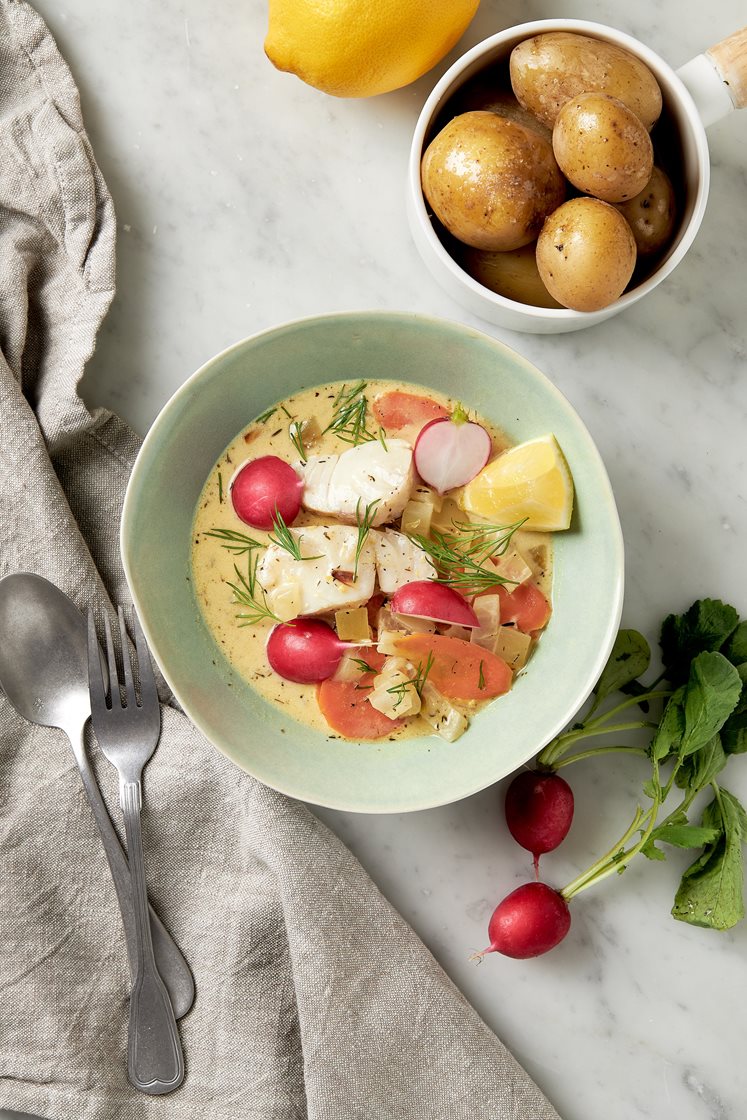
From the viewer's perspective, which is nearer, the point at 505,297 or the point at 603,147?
the point at 603,147

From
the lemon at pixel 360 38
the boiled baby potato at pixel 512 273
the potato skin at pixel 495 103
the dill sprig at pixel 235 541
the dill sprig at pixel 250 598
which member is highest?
the lemon at pixel 360 38

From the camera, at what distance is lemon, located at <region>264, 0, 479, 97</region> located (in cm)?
120

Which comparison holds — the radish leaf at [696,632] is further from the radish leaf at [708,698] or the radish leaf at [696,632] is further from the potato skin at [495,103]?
the potato skin at [495,103]

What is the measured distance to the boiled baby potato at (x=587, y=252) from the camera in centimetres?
→ 113

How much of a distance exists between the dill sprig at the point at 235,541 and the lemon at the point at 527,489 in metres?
0.31

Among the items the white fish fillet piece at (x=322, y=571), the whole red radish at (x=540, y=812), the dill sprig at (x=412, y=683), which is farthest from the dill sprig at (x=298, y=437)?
the whole red radish at (x=540, y=812)

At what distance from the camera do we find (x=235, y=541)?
136cm

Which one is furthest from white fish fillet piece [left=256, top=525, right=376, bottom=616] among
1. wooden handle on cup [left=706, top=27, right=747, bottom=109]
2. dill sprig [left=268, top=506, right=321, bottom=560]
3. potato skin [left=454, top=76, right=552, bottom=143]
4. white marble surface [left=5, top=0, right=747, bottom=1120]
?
wooden handle on cup [left=706, top=27, right=747, bottom=109]

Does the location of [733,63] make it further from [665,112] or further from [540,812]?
[540,812]

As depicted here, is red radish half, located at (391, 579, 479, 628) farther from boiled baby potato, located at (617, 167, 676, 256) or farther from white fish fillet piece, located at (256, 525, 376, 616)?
boiled baby potato, located at (617, 167, 676, 256)

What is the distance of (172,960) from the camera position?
1.39 metres

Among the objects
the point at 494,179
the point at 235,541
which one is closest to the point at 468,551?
the point at 235,541

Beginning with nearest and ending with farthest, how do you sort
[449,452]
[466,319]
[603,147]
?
1. [603,147]
2. [449,452]
3. [466,319]

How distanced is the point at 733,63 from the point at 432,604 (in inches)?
31.1
